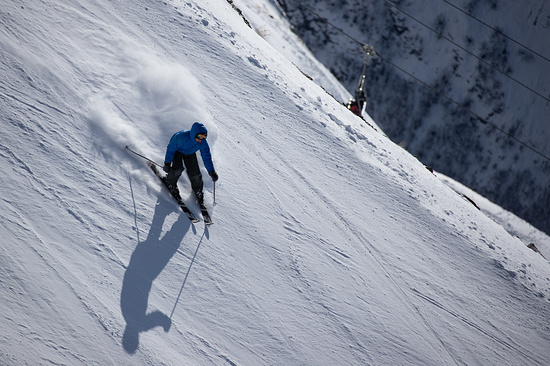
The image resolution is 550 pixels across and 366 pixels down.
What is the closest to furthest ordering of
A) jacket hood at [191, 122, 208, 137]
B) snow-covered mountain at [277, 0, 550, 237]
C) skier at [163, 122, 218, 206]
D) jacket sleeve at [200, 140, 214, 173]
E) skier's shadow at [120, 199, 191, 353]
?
1. skier's shadow at [120, 199, 191, 353]
2. jacket hood at [191, 122, 208, 137]
3. skier at [163, 122, 218, 206]
4. jacket sleeve at [200, 140, 214, 173]
5. snow-covered mountain at [277, 0, 550, 237]

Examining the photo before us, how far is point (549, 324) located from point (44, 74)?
11.0 metres

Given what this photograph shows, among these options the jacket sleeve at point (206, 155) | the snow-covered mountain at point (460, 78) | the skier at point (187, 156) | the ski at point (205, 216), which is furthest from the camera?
the snow-covered mountain at point (460, 78)

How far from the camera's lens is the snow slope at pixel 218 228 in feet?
17.4

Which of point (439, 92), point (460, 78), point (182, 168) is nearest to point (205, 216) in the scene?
point (182, 168)

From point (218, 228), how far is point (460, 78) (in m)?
21.1

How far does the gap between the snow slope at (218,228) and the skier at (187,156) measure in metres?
0.41

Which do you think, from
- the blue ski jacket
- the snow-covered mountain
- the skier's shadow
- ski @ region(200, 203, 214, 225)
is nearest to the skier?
the blue ski jacket

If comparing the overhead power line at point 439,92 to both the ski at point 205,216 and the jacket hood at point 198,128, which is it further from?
the jacket hood at point 198,128

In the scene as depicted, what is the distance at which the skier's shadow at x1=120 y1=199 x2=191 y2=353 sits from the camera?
5277 millimetres

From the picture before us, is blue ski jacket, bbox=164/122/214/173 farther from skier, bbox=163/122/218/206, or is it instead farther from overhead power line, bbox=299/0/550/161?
overhead power line, bbox=299/0/550/161

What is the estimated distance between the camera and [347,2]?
2162 centimetres

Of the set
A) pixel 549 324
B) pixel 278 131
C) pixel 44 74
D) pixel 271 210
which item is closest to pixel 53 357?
pixel 271 210

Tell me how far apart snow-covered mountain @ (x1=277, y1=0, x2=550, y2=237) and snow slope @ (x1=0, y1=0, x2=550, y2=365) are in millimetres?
12874

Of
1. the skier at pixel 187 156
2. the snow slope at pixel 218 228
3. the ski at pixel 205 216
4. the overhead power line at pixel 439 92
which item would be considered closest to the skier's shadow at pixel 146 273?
the snow slope at pixel 218 228
